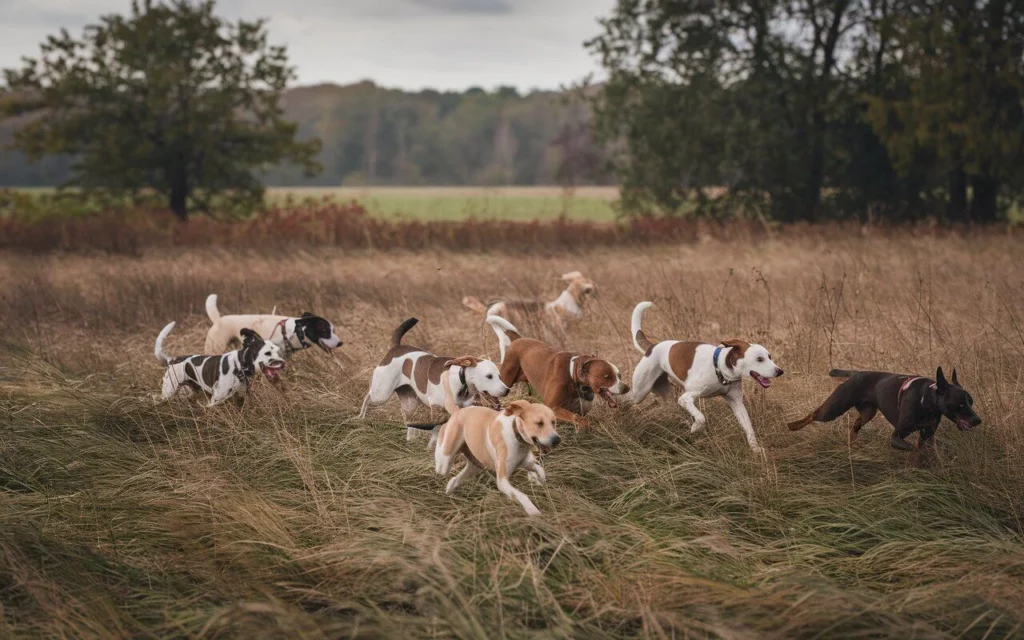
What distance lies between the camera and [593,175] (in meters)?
26.7

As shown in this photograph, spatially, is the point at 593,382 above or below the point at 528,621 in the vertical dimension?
above

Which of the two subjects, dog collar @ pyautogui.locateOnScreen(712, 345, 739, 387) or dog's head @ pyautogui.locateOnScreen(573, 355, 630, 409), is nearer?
dog's head @ pyautogui.locateOnScreen(573, 355, 630, 409)

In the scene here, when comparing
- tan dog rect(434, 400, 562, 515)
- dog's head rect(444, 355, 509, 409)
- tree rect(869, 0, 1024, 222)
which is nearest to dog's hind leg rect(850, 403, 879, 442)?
tan dog rect(434, 400, 562, 515)

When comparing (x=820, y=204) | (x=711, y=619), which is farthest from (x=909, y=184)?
(x=711, y=619)

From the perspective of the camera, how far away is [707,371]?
636 cm

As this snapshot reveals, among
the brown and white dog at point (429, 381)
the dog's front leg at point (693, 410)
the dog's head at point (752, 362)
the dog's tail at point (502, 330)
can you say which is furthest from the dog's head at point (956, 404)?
the dog's tail at point (502, 330)

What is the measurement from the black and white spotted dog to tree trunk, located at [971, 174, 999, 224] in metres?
19.7

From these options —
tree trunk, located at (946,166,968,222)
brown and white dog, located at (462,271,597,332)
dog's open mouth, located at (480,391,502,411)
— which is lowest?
dog's open mouth, located at (480,391,502,411)

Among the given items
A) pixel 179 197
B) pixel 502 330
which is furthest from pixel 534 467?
pixel 179 197

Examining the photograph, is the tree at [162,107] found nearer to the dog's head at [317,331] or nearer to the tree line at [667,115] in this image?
the tree line at [667,115]

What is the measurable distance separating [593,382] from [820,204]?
20489 mm

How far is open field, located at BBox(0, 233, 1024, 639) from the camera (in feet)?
13.8

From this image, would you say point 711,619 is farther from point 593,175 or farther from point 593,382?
point 593,175

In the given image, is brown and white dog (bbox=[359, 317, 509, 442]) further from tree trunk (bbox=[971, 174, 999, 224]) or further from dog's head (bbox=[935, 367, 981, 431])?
tree trunk (bbox=[971, 174, 999, 224])
